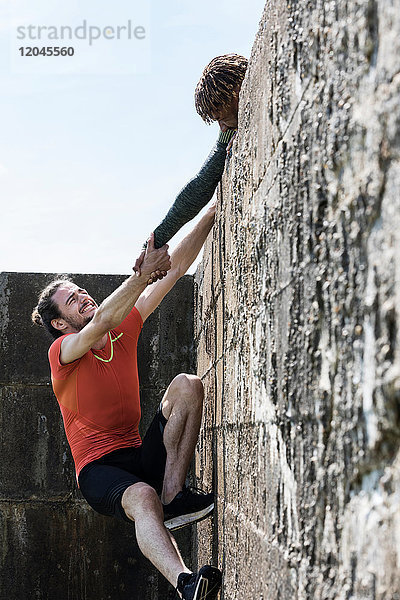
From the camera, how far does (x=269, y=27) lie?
1589 mm

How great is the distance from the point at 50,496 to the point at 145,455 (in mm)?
1729

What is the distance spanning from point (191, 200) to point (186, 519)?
4.21 feet

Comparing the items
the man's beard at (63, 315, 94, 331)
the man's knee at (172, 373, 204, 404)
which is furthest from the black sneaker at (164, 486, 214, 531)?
the man's beard at (63, 315, 94, 331)

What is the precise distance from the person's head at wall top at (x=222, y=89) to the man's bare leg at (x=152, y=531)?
1436 mm

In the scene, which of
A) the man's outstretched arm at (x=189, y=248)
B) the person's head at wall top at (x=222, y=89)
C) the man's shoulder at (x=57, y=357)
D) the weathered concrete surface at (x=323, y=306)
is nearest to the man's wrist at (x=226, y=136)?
the person's head at wall top at (x=222, y=89)

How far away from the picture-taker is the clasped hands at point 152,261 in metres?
3.10

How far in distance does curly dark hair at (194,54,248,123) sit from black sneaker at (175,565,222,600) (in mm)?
1629

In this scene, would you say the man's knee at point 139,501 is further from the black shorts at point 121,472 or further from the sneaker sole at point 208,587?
the sneaker sole at point 208,587

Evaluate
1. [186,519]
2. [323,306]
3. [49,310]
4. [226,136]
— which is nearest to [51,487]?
[49,310]

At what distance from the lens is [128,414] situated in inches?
143

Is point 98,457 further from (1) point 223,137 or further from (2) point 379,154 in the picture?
(2) point 379,154

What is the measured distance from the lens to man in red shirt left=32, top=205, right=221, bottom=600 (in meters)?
2.88

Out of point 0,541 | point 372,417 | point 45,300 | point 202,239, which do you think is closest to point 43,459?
point 0,541

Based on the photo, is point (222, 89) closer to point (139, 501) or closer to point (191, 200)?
point (191, 200)
